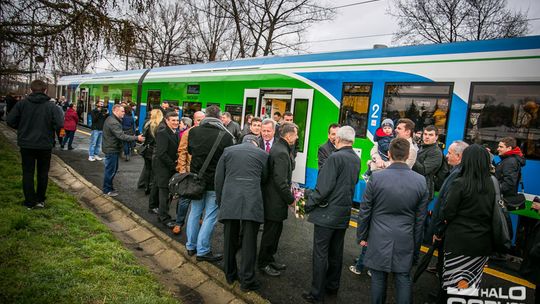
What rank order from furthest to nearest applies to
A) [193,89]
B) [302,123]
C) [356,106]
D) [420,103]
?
[193,89] < [302,123] < [356,106] < [420,103]

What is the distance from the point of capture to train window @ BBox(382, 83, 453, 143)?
19.5 ft

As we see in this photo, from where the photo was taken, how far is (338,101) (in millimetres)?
7492

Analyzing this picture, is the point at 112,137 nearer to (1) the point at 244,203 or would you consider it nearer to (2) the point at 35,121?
(2) the point at 35,121

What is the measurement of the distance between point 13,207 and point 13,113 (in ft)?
4.85

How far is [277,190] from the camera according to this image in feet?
13.1

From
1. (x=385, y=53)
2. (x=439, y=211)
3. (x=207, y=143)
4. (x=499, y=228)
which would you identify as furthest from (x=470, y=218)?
(x=385, y=53)

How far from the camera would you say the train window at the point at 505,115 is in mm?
5047

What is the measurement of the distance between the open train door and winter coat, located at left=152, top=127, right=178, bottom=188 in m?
3.25

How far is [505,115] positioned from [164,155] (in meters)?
5.30

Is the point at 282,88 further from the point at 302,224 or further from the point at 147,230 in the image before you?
the point at 147,230

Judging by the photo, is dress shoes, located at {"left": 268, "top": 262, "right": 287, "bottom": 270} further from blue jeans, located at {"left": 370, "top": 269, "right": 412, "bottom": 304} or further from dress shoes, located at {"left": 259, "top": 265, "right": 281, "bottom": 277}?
blue jeans, located at {"left": 370, "top": 269, "right": 412, "bottom": 304}

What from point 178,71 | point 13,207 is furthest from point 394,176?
point 178,71

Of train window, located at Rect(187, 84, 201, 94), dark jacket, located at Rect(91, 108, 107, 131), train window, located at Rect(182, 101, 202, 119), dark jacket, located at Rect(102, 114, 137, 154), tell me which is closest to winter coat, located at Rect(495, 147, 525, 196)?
dark jacket, located at Rect(102, 114, 137, 154)

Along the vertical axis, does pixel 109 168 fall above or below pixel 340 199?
below
